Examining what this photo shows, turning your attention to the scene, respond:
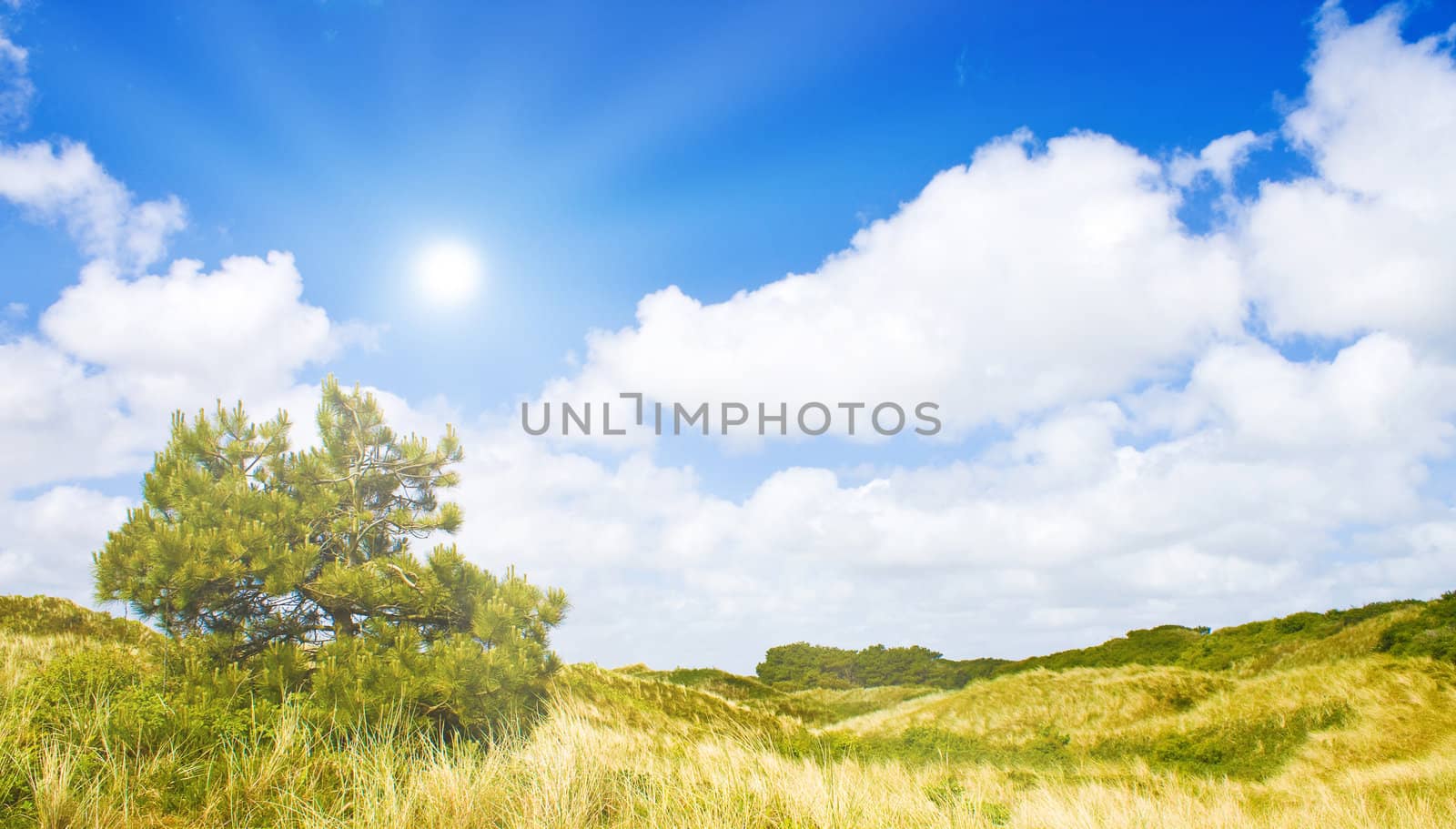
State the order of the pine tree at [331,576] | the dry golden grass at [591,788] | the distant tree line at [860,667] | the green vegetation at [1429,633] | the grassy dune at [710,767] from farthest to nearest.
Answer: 1. the distant tree line at [860,667]
2. the green vegetation at [1429,633]
3. the pine tree at [331,576]
4. the grassy dune at [710,767]
5. the dry golden grass at [591,788]

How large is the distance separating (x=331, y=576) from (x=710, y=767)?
6049mm

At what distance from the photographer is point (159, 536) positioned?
9234mm

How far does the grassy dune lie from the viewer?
516 centimetres

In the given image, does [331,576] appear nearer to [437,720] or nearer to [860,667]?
[437,720]

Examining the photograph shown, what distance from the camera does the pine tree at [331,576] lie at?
30.7 ft

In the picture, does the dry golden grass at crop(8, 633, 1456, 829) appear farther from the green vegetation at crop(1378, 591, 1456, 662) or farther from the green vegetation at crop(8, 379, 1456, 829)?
the green vegetation at crop(1378, 591, 1456, 662)

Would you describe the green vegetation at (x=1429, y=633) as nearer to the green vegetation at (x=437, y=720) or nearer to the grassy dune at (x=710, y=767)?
the green vegetation at (x=437, y=720)

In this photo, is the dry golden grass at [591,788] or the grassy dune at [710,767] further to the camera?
the grassy dune at [710,767]

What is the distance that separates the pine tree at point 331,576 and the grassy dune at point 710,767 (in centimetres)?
80

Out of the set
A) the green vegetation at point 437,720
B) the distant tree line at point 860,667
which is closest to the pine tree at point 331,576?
the green vegetation at point 437,720

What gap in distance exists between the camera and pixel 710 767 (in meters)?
6.77

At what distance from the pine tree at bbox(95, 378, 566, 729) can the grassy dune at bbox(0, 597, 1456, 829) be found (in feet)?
2.63

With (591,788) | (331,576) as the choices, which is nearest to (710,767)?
(591,788)

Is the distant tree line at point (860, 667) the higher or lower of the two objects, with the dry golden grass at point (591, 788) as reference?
lower
